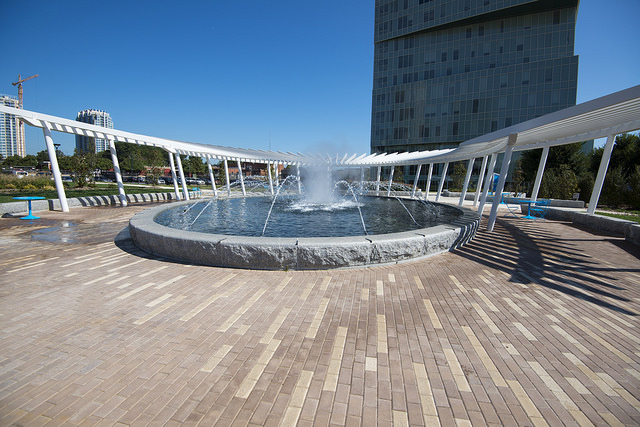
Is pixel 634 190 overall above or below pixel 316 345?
above

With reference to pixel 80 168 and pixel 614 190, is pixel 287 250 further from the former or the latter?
pixel 80 168

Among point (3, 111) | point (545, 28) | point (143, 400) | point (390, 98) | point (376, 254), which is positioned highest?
point (545, 28)

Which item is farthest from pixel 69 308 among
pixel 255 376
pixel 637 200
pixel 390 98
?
pixel 390 98

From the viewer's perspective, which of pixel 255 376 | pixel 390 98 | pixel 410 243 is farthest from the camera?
pixel 390 98

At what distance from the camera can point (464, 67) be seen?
45.8m

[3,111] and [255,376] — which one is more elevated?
[3,111]

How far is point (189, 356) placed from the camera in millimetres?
2814

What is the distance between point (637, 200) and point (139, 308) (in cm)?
2396

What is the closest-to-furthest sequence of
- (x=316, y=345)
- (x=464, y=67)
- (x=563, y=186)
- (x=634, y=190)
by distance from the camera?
(x=316, y=345) < (x=634, y=190) < (x=563, y=186) < (x=464, y=67)


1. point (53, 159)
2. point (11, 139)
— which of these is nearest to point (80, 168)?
point (53, 159)

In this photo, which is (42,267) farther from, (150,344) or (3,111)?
(3,111)

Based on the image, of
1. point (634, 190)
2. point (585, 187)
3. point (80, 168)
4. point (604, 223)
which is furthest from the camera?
point (80, 168)

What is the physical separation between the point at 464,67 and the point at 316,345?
54.9m

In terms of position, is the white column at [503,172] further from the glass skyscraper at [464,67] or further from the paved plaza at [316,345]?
the glass skyscraper at [464,67]
